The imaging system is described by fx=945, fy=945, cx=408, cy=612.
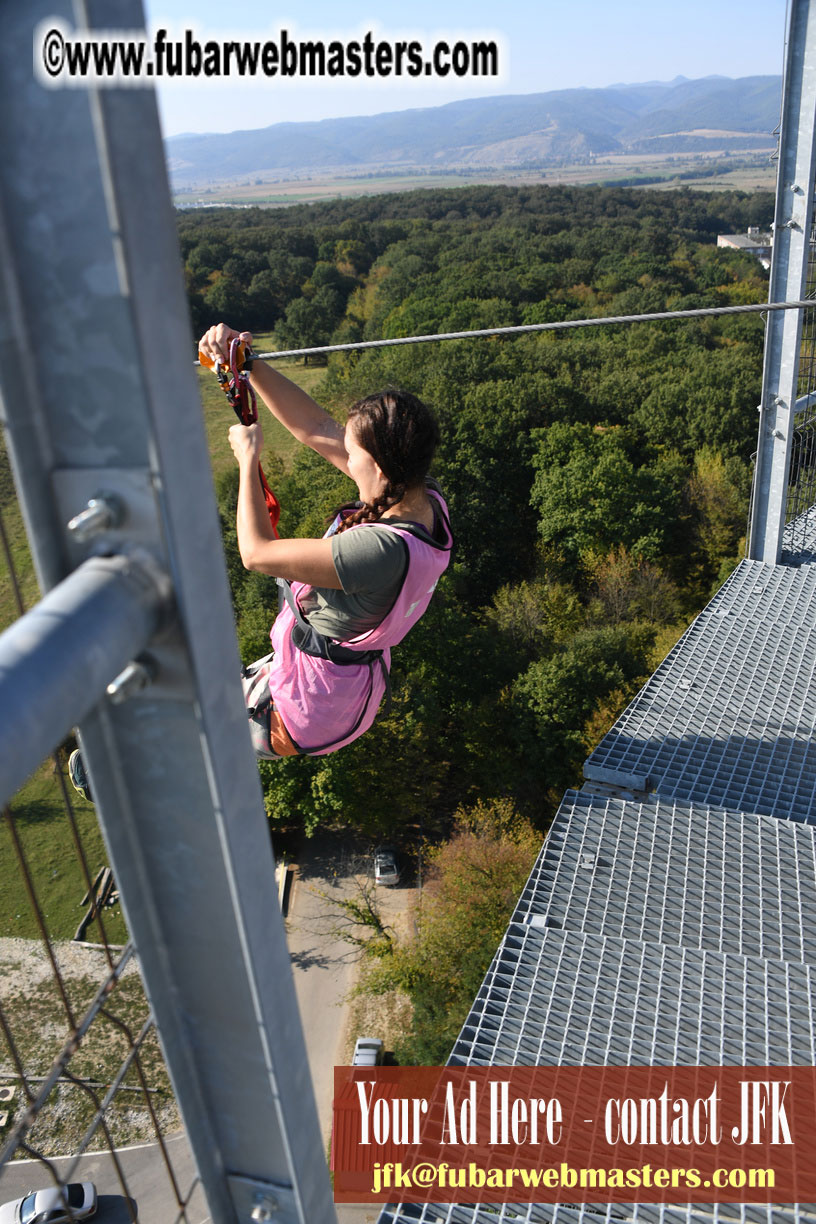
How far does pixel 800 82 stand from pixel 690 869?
35.7 ft

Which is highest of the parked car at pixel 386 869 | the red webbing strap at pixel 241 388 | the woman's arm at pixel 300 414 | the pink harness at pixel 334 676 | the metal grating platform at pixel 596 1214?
the red webbing strap at pixel 241 388

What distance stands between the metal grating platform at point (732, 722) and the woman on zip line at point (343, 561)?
27.8ft

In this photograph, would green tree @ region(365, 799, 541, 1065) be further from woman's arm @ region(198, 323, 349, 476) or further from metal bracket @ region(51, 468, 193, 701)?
metal bracket @ region(51, 468, 193, 701)

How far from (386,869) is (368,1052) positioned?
17.5 ft

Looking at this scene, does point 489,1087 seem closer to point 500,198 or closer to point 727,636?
point 727,636

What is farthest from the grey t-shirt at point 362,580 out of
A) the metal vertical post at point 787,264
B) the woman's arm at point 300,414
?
the metal vertical post at point 787,264

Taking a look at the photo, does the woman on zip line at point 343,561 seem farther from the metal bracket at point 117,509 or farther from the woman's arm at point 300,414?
the metal bracket at point 117,509

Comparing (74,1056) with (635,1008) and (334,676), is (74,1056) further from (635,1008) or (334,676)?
(334,676)

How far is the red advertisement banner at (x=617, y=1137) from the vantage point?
7.30 m

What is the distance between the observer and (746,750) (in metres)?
12.4

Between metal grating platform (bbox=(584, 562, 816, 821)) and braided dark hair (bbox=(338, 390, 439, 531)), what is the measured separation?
916 centimetres

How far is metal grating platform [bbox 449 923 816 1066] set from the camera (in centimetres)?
838

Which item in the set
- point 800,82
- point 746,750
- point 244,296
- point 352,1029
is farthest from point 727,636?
point 244,296

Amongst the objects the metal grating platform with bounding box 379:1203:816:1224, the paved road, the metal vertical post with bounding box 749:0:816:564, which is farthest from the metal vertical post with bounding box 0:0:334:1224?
the paved road
